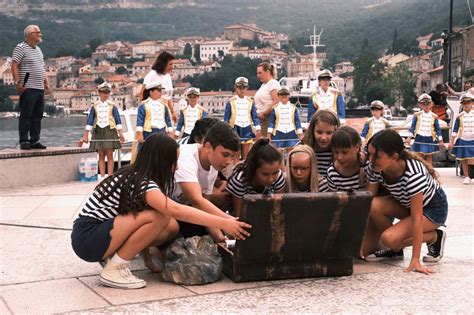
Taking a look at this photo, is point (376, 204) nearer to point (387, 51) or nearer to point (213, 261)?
point (213, 261)

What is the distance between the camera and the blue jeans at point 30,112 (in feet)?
31.9

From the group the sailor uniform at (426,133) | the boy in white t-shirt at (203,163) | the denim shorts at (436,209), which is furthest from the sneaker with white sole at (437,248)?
the sailor uniform at (426,133)

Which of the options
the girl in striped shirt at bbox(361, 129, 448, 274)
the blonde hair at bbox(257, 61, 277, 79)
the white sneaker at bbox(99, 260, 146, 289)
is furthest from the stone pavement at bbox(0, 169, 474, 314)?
the blonde hair at bbox(257, 61, 277, 79)

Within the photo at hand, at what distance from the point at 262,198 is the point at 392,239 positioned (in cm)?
118

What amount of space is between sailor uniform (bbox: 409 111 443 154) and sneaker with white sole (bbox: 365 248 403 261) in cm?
751

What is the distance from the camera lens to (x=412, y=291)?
13.9 feet

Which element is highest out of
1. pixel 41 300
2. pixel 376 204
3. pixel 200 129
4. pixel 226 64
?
pixel 226 64

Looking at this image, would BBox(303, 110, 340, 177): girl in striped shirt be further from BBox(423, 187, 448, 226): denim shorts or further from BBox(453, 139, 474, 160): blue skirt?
BBox(453, 139, 474, 160): blue skirt

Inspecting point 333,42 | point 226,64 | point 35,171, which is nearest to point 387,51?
point 333,42

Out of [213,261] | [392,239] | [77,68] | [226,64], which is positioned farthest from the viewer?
[77,68]

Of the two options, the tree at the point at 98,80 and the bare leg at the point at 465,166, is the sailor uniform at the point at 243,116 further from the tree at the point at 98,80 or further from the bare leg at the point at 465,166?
the tree at the point at 98,80

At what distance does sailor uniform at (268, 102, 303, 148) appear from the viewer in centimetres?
1166

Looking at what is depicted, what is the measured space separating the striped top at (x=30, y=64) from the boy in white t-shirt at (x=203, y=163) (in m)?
5.47

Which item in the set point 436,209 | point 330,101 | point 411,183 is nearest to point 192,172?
point 411,183
